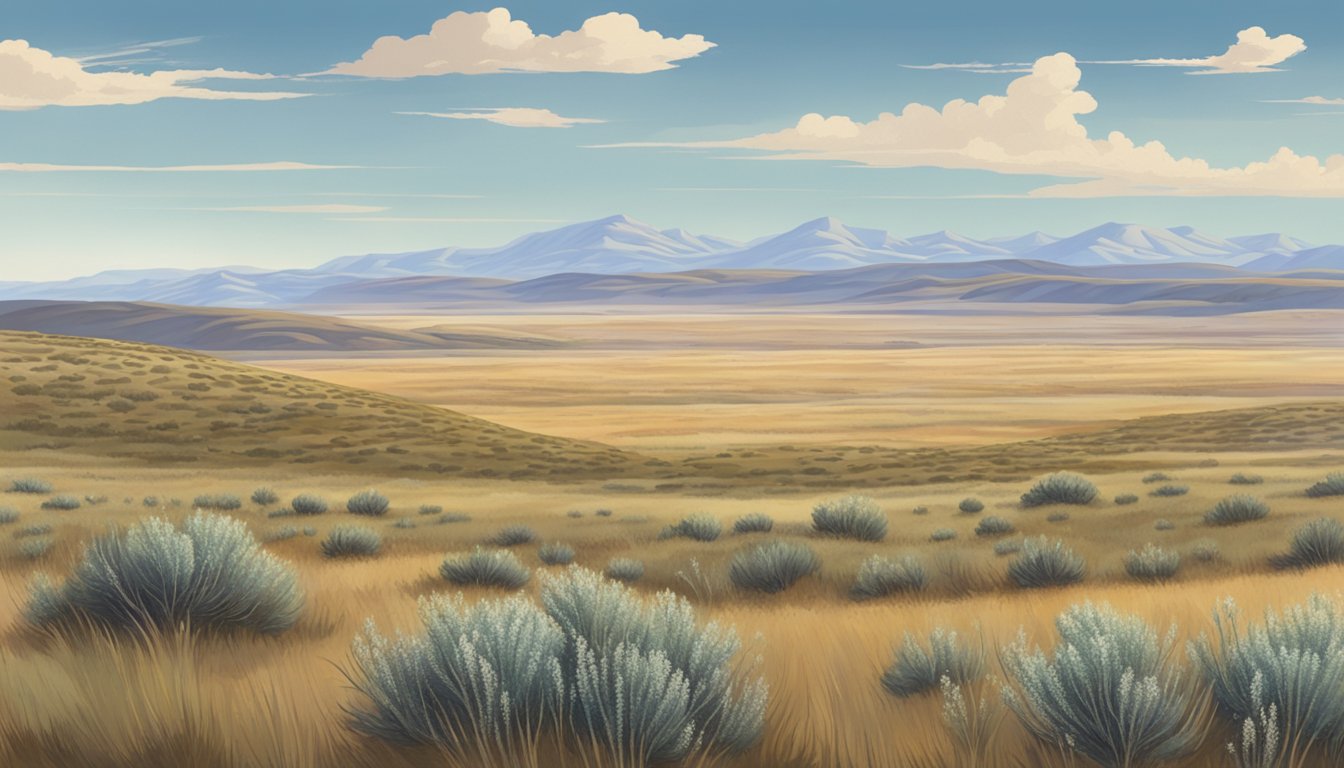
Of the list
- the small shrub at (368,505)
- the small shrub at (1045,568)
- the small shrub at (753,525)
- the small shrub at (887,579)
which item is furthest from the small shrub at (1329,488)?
the small shrub at (368,505)

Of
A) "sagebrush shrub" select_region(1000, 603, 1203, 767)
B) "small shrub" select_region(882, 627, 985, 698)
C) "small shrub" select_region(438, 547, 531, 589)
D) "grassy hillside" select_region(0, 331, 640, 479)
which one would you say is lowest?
"grassy hillside" select_region(0, 331, 640, 479)

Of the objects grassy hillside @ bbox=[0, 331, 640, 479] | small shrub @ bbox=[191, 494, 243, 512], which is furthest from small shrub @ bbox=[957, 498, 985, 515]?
grassy hillside @ bbox=[0, 331, 640, 479]

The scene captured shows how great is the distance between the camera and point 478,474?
28.6m

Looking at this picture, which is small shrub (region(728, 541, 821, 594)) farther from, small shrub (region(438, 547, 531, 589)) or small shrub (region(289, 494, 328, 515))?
small shrub (region(289, 494, 328, 515))

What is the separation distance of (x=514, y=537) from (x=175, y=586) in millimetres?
7912

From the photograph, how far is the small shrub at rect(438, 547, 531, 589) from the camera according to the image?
9.48m

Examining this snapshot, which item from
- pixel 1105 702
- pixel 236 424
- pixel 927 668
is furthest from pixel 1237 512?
pixel 236 424

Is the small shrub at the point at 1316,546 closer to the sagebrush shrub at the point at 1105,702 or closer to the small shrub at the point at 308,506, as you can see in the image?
the sagebrush shrub at the point at 1105,702

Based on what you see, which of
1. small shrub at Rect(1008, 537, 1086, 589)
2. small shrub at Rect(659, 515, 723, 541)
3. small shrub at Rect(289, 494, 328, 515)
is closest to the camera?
small shrub at Rect(1008, 537, 1086, 589)

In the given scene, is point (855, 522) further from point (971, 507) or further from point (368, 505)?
point (368, 505)

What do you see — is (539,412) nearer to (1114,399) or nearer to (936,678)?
(1114,399)

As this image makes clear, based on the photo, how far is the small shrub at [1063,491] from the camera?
17.9m

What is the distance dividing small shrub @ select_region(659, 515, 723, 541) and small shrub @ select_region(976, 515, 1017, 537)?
3362mm

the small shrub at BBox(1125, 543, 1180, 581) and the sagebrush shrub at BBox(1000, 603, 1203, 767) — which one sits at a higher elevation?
the sagebrush shrub at BBox(1000, 603, 1203, 767)
